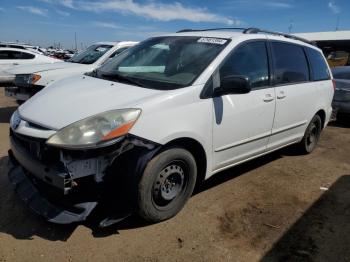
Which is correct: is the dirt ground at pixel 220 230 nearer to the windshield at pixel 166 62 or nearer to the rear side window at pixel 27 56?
the windshield at pixel 166 62

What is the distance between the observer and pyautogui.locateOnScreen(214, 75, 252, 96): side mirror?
3.62 metres

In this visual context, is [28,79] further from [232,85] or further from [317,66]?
[317,66]

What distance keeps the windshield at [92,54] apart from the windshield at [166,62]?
411cm

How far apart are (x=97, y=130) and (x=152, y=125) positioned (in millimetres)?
470

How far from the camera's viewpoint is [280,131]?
4777mm

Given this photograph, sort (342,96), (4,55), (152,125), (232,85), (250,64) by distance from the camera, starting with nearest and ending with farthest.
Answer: (152,125)
(232,85)
(250,64)
(342,96)
(4,55)

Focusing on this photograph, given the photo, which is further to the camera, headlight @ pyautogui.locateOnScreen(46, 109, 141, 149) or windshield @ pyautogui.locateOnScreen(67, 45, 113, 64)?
windshield @ pyautogui.locateOnScreen(67, 45, 113, 64)

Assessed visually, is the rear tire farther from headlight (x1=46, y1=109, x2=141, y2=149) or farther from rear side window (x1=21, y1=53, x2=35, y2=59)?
rear side window (x1=21, y1=53, x2=35, y2=59)

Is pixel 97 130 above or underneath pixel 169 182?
above

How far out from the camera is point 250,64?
418cm

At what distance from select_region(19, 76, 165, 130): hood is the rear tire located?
3.17 m

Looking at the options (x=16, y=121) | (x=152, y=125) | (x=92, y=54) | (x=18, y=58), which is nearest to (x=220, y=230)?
(x=152, y=125)

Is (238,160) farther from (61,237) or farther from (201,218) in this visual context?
(61,237)

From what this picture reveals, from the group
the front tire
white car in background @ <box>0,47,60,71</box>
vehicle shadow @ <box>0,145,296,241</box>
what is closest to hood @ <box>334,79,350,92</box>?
the front tire
